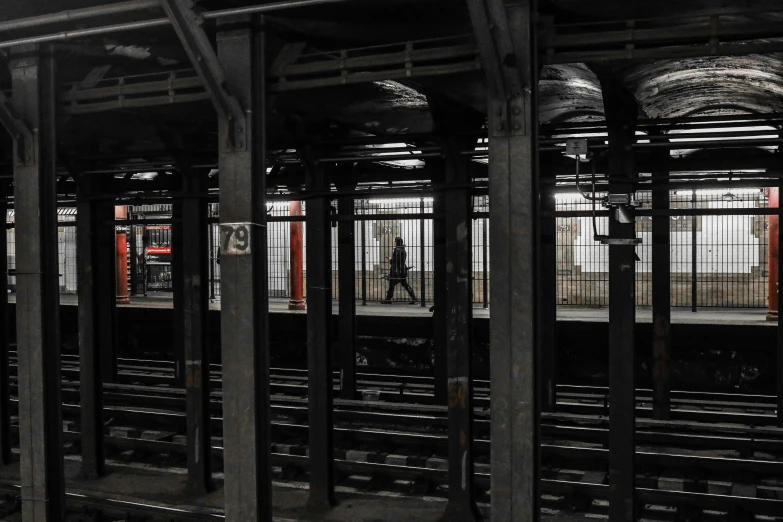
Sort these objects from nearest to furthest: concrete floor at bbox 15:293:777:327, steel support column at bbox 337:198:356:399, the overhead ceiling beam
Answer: the overhead ceiling beam
steel support column at bbox 337:198:356:399
concrete floor at bbox 15:293:777:327

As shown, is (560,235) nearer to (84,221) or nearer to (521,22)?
(84,221)

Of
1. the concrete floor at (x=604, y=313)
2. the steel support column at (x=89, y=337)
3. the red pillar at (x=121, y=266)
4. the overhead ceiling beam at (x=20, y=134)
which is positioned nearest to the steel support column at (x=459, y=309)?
the overhead ceiling beam at (x=20, y=134)

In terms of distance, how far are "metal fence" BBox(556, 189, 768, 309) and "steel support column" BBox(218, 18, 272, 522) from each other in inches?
514

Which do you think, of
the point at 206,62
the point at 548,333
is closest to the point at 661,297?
the point at 548,333

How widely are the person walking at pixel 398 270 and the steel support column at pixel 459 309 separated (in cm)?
1138

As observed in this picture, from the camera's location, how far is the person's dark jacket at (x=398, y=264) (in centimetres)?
1862

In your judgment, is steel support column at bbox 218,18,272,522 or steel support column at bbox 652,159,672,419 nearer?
steel support column at bbox 218,18,272,522

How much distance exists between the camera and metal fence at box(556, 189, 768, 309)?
17.8m

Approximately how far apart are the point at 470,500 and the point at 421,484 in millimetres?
1383

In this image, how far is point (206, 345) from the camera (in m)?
7.72

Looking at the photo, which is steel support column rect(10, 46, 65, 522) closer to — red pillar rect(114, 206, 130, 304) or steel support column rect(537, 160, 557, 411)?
steel support column rect(537, 160, 557, 411)

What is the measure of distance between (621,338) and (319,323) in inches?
107

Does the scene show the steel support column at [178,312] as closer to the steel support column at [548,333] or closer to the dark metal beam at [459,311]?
the steel support column at [548,333]

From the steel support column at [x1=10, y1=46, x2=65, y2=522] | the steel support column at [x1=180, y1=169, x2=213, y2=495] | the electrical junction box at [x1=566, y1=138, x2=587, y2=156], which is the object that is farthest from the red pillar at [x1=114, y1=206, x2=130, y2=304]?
the electrical junction box at [x1=566, y1=138, x2=587, y2=156]
